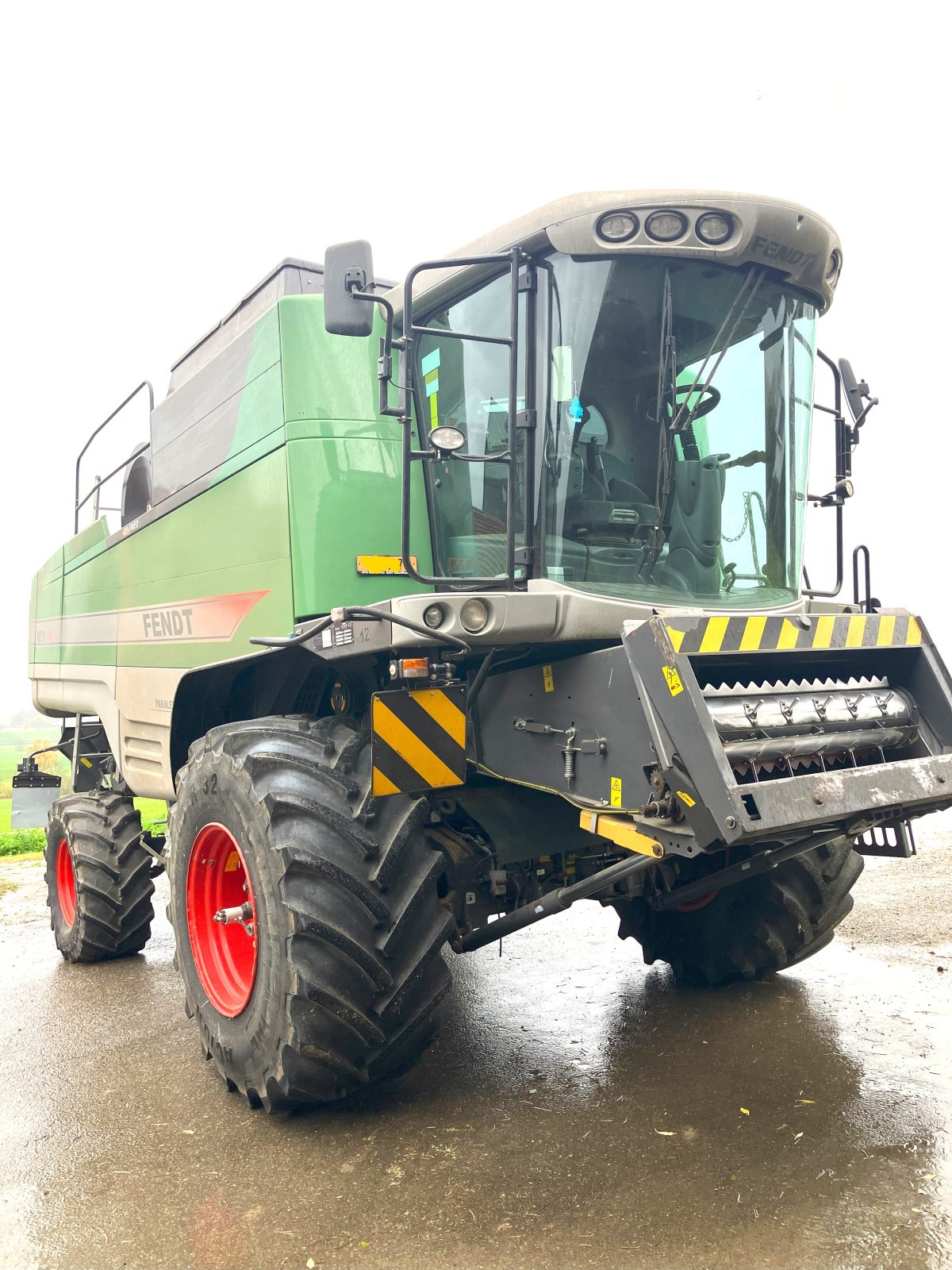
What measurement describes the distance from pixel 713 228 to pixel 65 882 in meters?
5.35

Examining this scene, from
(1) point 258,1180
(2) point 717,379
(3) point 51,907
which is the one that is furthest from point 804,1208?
(3) point 51,907

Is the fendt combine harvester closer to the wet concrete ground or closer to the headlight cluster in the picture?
the headlight cluster

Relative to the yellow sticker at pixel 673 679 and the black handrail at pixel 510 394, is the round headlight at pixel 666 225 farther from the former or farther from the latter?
the yellow sticker at pixel 673 679

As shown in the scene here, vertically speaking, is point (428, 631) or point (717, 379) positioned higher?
point (717, 379)

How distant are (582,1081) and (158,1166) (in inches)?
59.9

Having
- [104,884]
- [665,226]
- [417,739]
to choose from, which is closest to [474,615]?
[417,739]

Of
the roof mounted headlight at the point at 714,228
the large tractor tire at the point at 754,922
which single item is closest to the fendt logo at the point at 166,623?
the roof mounted headlight at the point at 714,228

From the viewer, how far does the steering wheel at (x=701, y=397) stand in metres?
3.69

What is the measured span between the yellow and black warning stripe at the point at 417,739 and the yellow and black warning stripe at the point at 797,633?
32.7 inches

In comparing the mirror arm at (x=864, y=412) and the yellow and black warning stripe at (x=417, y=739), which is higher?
the mirror arm at (x=864, y=412)

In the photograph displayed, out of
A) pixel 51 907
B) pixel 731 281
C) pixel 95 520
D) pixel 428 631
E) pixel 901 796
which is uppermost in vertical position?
pixel 731 281

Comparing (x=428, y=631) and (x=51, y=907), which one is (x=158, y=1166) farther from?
(x=51, y=907)

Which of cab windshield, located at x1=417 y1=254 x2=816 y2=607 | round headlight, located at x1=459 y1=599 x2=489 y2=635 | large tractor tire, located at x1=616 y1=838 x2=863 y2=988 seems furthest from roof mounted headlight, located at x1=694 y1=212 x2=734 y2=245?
large tractor tire, located at x1=616 y1=838 x2=863 y2=988

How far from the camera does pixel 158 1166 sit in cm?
332
